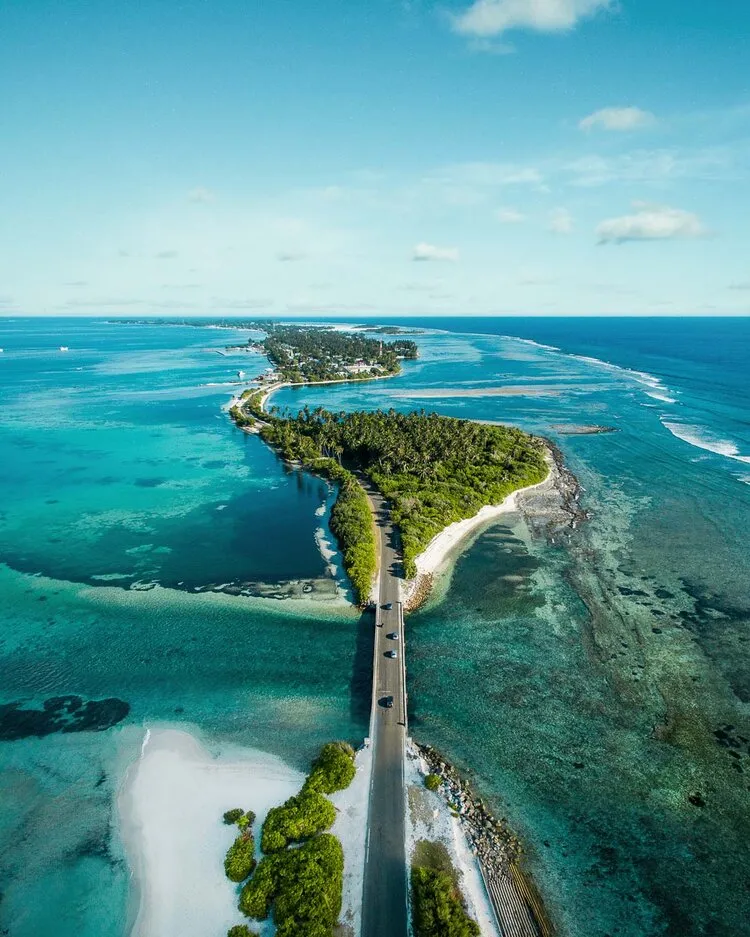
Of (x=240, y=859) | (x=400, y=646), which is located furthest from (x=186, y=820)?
(x=400, y=646)

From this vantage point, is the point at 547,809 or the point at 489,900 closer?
the point at 489,900

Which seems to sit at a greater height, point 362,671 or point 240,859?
point 362,671

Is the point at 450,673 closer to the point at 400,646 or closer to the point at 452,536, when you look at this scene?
the point at 400,646

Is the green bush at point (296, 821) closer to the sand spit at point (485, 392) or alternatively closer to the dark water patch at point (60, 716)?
the dark water patch at point (60, 716)

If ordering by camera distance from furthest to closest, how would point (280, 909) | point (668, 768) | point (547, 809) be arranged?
point (668, 768)
point (547, 809)
point (280, 909)

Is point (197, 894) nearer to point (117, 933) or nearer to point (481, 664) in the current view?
point (117, 933)

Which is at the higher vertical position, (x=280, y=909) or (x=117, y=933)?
(x=280, y=909)

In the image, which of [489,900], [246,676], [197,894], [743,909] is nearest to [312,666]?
[246,676]

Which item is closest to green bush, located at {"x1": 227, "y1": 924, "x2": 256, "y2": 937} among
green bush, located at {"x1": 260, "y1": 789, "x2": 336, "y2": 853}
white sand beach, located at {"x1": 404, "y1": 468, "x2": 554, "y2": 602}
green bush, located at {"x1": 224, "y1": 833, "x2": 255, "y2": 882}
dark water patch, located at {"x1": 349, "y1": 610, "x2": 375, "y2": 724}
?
green bush, located at {"x1": 224, "y1": 833, "x2": 255, "y2": 882}
